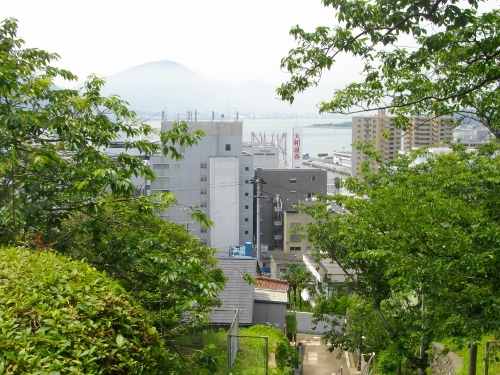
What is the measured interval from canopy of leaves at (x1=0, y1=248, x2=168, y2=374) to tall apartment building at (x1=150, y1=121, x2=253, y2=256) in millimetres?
42408

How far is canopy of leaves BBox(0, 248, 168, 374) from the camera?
2.83 meters

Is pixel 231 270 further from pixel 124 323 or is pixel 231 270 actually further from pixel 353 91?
pixel 124 323

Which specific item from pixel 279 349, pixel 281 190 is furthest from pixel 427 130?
pixel 279 349

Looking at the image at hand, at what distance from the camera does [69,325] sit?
3.03 meters

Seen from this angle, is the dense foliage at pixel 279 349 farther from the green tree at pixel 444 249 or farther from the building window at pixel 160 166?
the building window at pixel 160 166

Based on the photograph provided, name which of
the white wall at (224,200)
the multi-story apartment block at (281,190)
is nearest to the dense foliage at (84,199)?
the white wall at (224,200)

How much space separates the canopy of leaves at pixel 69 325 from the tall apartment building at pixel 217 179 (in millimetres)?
42408

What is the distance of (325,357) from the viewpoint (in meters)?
19.6

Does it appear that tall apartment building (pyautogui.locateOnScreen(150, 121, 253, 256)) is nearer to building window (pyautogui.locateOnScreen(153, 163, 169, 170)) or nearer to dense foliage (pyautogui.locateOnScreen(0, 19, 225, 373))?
building window (pyautogui.locateOnScreen(153, 163, 169, 170))

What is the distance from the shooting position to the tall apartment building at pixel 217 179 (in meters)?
46.5

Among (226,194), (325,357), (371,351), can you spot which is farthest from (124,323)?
(226,194)

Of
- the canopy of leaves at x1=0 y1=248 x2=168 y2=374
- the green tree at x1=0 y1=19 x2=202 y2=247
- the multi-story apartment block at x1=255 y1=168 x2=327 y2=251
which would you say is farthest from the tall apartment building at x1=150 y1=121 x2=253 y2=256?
the canopy of leaves at x1=0 y1=248 x2=168 y2=374

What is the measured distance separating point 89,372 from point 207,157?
1759 inches

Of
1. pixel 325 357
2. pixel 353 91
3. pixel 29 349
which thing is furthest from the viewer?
pixel 325 357
